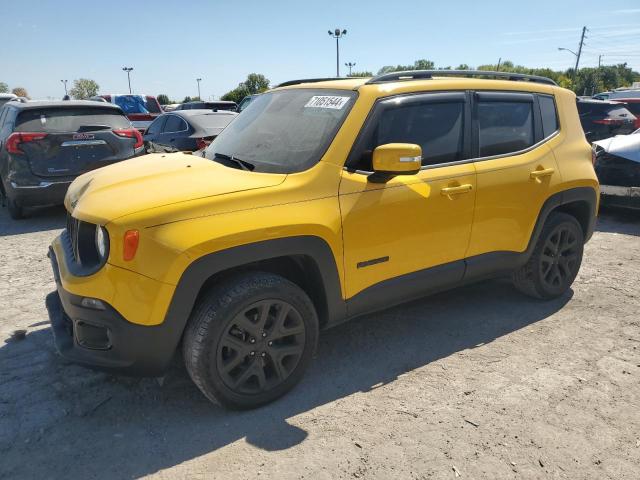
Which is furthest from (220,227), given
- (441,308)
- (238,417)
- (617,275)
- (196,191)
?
(617,275)

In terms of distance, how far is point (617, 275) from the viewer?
5062 millimetres

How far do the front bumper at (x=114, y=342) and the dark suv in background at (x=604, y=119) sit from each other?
435 inches

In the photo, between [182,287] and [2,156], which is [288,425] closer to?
[182,287]

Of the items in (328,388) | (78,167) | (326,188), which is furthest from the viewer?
(78,167)

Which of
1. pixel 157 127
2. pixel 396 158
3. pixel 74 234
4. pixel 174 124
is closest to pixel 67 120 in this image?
pixel 174 124

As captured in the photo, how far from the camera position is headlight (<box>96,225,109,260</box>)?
97.5 inches

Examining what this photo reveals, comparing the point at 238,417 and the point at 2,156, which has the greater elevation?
the point at 2,156

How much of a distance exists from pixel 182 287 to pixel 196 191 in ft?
1.70

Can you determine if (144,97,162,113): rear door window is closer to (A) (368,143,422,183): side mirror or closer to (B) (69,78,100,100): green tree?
(A) (368,143,422,183): side mirror

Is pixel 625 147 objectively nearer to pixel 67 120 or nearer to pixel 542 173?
pixel 542 173

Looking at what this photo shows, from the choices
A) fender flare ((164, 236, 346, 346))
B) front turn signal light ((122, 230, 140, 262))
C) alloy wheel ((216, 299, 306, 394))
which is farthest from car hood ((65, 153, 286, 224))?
alloy wheel ((216, 299, 306, 394))

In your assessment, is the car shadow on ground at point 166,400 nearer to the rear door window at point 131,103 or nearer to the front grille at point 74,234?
the front grille at point 74,234

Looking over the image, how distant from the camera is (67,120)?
684cm

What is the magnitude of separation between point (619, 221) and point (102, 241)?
24.0 feet
